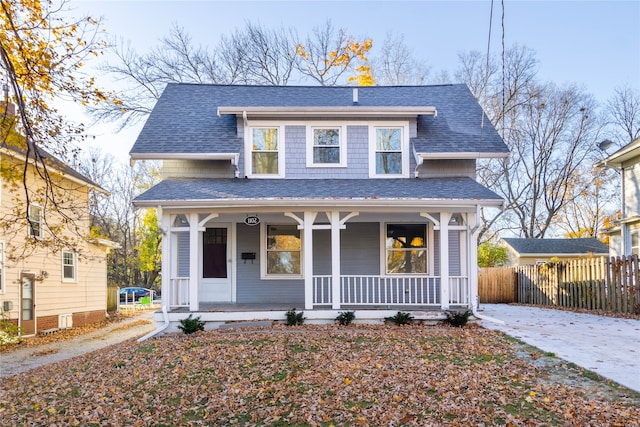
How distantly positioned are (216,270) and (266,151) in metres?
3.43

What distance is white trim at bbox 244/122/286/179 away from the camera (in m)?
13.1

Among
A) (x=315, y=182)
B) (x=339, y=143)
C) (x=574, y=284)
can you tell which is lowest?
(x=574, y=284)

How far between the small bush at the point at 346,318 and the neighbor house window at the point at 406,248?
2399 mm

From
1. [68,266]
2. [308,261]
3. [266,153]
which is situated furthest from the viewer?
[68,266]

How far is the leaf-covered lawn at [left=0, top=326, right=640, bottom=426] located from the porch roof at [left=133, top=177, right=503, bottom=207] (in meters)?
3.13

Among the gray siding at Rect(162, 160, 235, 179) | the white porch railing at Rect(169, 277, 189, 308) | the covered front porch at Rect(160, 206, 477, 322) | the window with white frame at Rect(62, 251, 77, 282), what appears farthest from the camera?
the window with white frame at Rect(62, 251, 77, 282)

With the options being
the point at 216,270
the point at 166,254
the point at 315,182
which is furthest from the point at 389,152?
the point at 166,254

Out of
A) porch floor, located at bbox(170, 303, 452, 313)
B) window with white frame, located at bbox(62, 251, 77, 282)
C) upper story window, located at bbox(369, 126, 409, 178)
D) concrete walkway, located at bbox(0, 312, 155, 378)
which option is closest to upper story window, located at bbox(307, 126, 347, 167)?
upper story window, located at bbox(369, 126, 409, 178)

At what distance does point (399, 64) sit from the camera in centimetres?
2869

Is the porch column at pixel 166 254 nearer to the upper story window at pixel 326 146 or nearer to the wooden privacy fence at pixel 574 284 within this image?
the upper story window at pixel 326 146

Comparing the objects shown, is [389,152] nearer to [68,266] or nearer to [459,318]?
[459,318]

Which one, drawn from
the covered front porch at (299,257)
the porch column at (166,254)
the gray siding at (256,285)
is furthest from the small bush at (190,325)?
the gray siding at (256,285)

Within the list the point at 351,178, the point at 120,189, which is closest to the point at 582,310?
the point at 351,178

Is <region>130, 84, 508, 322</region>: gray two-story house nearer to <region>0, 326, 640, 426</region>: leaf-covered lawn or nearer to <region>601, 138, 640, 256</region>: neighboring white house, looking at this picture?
<region>0, 326, 640, 426</region>: leaf-covered lawn
